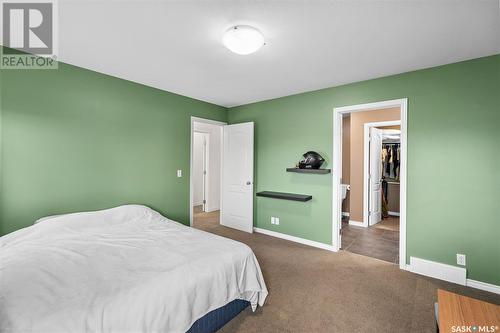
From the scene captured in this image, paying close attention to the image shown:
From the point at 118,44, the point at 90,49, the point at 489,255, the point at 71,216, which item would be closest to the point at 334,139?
the point at 489,255

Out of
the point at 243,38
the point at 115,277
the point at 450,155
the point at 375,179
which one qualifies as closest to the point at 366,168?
the point at 375,179

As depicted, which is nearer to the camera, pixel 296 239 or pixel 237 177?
pixel 296 239

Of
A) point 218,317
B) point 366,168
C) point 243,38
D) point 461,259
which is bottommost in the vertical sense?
point 218,317

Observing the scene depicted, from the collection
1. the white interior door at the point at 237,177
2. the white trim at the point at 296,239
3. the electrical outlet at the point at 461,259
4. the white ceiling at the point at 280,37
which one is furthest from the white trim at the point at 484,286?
the white interior door at the point at 237,177

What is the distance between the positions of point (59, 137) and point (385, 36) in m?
3.66

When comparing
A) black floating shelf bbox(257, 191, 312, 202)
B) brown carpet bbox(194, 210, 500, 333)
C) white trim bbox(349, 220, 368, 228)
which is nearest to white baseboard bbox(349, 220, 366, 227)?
white trim bbox(349, 220, 368, 228)

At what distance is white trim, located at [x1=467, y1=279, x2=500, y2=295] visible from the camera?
236 centimetres

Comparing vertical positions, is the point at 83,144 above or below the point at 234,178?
above

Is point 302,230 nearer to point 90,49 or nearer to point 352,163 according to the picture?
point 352,163

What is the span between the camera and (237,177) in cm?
448

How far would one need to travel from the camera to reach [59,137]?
259cm

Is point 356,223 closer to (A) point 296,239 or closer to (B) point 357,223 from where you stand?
(B) point 357,223

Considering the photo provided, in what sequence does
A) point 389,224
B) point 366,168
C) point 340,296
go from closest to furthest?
point 340,296 < point 366,168 < point 389,224

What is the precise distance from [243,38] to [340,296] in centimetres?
272
